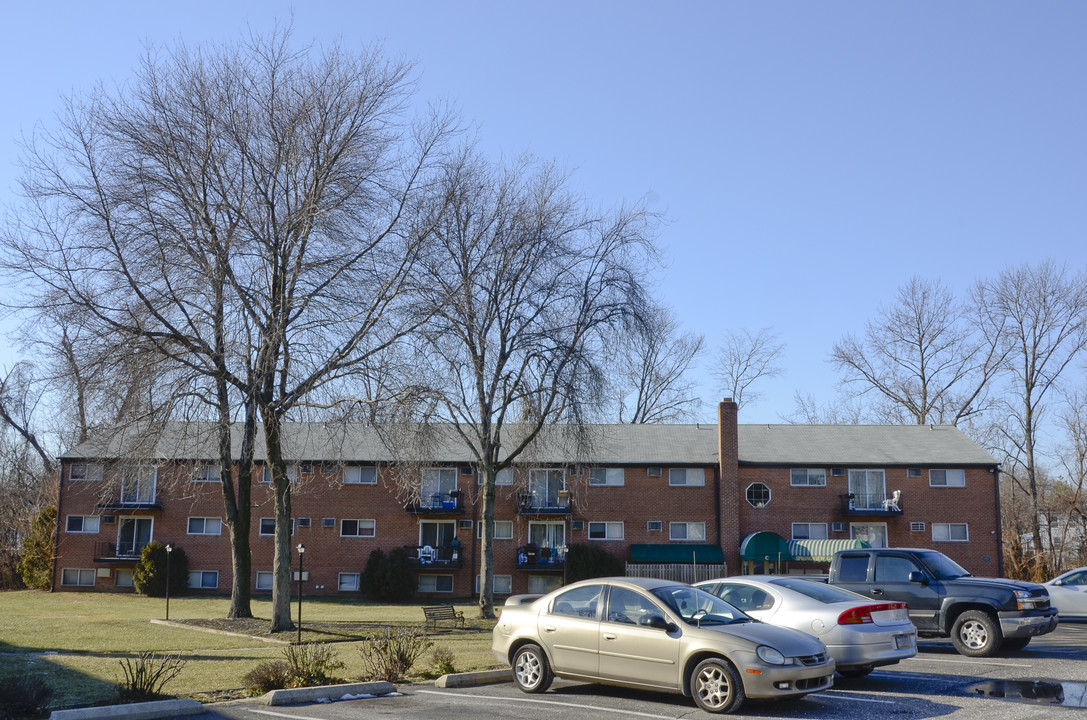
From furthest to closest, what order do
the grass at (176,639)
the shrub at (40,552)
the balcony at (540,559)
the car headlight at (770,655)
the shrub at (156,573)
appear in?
the shrub at (40,552), the balcony at (540,559), the shrub at (156,573), the grass at (176,639), the car headlight at (770,655)

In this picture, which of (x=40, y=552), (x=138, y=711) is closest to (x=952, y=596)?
(x=138, y=711)

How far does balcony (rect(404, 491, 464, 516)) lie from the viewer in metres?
40.0

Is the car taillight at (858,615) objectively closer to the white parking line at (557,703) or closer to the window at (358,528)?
the white parking line at (557,703)

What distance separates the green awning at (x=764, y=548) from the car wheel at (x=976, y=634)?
22.1m

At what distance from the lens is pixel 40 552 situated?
140ft

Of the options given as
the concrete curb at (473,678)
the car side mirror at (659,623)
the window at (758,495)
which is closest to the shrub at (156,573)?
the window at (758,495)

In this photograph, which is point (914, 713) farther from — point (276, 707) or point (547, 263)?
point (547, 263)

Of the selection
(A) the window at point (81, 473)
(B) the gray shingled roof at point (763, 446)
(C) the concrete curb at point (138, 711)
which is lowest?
(C) the concrete curb at point (138, 711)

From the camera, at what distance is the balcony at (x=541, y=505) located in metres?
40.1

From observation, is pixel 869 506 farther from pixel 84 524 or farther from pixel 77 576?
pixel 77 576

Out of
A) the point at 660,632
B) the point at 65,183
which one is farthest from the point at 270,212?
the point at 660,632

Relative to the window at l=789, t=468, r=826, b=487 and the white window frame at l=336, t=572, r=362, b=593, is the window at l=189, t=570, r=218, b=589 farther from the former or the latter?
the window at l=789, t=468, r=826, b=487

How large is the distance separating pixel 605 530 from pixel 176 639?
74.8 feet

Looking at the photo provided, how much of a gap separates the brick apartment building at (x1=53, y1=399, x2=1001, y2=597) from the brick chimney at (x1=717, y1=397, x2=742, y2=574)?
0.05m
